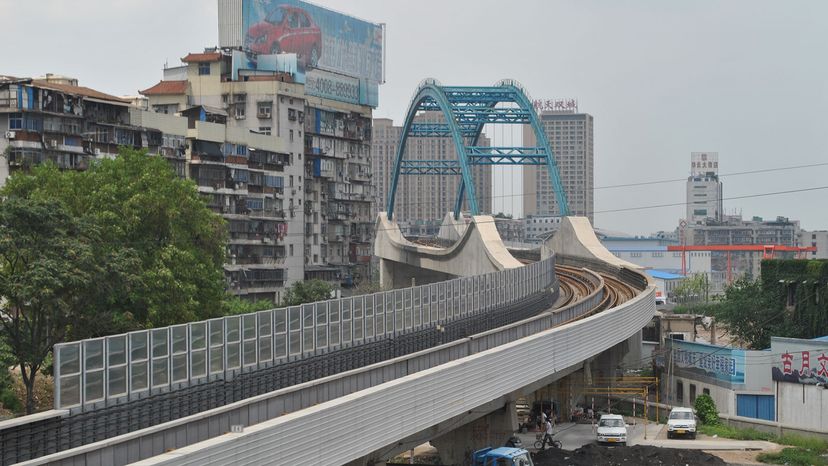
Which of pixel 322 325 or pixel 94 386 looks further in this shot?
pixel 322 325

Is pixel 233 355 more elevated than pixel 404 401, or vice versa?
pixel 233 355

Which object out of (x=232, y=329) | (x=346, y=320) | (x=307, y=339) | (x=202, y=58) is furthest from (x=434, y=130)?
(x=232, y=329)

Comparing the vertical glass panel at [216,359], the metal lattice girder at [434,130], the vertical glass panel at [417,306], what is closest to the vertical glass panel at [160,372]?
the vertical glass panel at [216,359]

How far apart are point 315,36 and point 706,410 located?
73.9 metres

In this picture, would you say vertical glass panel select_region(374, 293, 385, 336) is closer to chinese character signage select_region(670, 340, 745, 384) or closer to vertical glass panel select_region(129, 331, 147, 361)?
vertical glass panel select_region(129, 331, 147, 361)

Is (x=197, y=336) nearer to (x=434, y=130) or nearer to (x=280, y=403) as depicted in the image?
(x=280, y=403)

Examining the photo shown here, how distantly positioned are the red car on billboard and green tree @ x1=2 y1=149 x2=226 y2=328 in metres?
62.4

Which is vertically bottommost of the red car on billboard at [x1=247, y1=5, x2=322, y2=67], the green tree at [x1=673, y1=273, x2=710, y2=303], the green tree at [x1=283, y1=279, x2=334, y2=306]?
the green tree at [x1=673, y1=273, x2=710, y2=303]

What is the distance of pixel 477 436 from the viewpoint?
127 feet

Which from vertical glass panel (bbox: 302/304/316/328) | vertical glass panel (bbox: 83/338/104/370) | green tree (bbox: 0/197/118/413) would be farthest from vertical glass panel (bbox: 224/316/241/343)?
green tree (bbox: 0/197/118/413)

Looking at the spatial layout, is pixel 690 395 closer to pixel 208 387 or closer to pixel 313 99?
pixel 208 387

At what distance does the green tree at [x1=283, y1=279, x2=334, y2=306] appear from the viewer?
294 ft

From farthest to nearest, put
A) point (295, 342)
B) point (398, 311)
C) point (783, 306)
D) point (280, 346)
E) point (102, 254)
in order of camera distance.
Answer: point (783, 306)
point (102, 254)
point (398, 311)
point (295, 342)
point (280, 346)

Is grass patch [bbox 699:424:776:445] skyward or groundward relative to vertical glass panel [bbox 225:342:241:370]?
groundward
